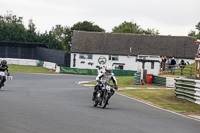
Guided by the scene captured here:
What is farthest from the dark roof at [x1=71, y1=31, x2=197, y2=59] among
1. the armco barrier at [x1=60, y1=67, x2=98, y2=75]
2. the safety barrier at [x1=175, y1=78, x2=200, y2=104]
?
the safety barrier at [x1=175, y1=78, x2=200, y2=104]

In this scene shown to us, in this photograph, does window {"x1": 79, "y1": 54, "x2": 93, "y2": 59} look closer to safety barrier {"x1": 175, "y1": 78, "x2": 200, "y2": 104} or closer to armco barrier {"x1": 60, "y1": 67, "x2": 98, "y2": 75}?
armco barrier {"x1": 60, "y1": 67, "x2": 98, "y2": 75}

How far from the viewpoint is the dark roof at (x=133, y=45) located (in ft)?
255

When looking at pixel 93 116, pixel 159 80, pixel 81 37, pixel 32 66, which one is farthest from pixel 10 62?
pixel 93 116

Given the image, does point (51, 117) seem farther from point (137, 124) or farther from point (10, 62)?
point (10, 62)

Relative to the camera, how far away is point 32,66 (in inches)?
2749

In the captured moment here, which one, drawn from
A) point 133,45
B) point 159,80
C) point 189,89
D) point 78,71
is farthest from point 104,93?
point 133,45

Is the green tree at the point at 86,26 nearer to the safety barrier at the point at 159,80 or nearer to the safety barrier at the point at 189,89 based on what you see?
the safety barrier at the point at 159,80

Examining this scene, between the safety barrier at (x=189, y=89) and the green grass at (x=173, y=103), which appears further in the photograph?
the safety barrier at (x=189, y=89)

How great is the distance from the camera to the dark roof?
77.7 meters

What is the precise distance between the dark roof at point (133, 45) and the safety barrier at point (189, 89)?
5397cm

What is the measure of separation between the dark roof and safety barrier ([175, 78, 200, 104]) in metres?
54.0

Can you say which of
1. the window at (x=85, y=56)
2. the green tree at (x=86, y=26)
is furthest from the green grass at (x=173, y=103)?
the green tree at (x=86, y=26)

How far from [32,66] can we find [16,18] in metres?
83.2

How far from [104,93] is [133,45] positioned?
62529 millimetres
